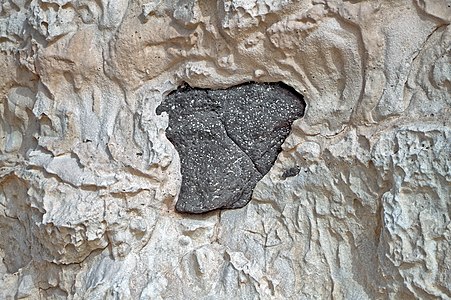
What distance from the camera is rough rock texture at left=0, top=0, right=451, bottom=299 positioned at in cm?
124

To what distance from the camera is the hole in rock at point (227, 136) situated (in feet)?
4.67

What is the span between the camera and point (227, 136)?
1.44 metres

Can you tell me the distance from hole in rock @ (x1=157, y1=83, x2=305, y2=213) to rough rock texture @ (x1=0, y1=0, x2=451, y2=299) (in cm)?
3

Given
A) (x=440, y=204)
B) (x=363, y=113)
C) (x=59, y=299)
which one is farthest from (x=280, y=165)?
(x=59, y=299)

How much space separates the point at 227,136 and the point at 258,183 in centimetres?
14

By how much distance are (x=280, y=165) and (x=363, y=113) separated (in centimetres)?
24

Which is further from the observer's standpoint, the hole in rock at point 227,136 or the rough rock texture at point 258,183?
the hole in rock at point 227,136

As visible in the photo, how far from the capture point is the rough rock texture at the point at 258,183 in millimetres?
1240

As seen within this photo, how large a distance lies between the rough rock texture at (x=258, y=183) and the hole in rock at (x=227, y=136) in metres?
0.03

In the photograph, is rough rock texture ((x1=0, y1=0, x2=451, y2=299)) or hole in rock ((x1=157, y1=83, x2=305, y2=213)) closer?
rough rock texture ((x1=0, y1=0, x2=451, y2=299))

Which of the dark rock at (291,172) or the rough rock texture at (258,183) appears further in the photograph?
the dark rock at (291,172)

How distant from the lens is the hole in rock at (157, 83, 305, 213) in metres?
1.42

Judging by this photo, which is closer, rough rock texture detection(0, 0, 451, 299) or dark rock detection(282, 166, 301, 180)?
rough rock texture detection(0, 0, 451, 299)

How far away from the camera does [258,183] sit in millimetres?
1455
